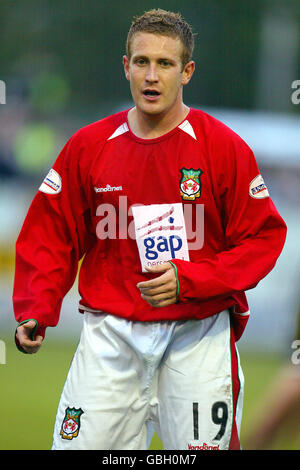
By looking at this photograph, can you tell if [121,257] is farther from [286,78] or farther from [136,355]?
[286,78]

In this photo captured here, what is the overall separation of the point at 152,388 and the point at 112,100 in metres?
13.7

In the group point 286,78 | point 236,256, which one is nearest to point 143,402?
point 236,256

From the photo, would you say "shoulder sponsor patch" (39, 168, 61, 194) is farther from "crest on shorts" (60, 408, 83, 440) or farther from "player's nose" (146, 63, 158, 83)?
"crest on shorts" (60, 408, 83, 440)

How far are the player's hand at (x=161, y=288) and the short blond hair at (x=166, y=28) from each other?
988mm

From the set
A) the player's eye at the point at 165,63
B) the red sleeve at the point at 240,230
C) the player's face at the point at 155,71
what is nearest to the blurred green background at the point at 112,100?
the red sleeve at the point at 240,230

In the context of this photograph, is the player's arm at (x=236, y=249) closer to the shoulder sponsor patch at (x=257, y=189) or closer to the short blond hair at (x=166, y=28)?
the shoulder sponsor patch at (x=257, y=189)

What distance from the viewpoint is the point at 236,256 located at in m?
3.89

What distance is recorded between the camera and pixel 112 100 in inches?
679

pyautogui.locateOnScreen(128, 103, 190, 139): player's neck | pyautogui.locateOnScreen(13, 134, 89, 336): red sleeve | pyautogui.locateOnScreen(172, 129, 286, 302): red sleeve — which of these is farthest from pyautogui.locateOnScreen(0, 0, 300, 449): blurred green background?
pyautogui.locateOnScreen(128, 103, 190, 139): player's neck

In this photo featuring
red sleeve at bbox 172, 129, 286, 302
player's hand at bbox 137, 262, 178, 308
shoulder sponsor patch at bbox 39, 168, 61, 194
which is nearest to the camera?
player's hand at bbox 137, 262, 178, 308

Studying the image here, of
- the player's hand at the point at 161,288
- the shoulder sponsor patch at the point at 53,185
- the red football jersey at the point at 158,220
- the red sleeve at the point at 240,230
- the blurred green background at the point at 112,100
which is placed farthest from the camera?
the blurred green background at the point at 112,100

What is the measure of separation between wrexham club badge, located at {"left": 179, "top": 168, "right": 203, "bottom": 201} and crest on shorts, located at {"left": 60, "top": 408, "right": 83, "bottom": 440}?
1074 millimetres

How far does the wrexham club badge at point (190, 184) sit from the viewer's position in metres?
3.95

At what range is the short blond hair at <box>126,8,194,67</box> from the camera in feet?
13.0
